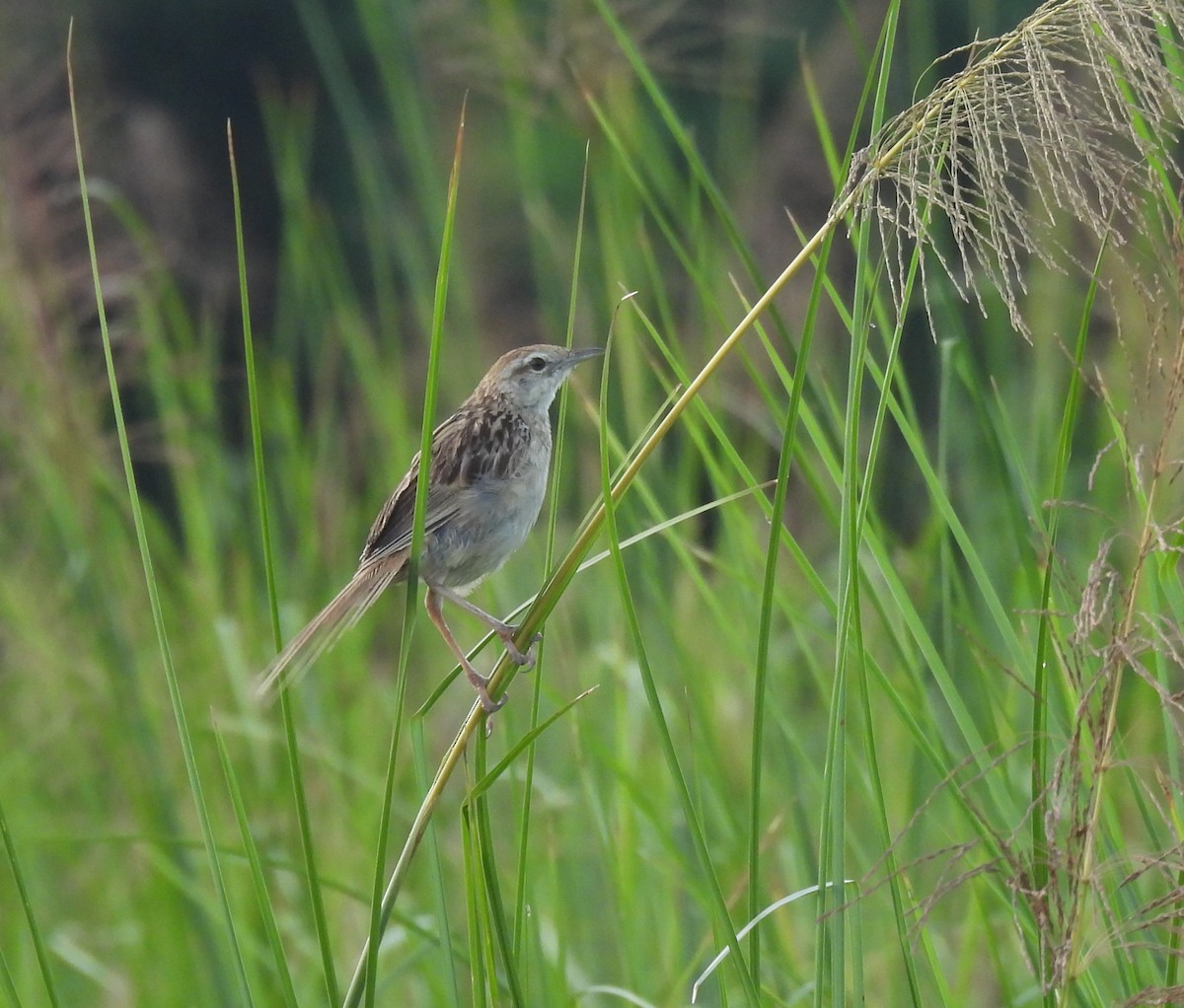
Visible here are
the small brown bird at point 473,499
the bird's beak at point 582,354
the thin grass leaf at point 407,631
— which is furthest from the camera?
the bird's beak at point 582,354

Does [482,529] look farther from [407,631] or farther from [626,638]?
[407,631]

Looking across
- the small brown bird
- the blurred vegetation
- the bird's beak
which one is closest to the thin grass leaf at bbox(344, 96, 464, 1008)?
the blurred vegetation

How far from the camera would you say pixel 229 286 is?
997 cm

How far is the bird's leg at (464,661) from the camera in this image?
161 cm

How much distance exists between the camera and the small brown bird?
2.27 m

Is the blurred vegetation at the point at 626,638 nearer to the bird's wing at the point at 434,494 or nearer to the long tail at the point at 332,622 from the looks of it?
the long tail at the point at 332,622

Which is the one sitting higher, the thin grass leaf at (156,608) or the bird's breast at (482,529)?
the thin grass leaf at (156,608)

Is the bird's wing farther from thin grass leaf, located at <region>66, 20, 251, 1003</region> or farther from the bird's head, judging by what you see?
thin grass leaf, located at <region>66, 20, 251, 1003</region>

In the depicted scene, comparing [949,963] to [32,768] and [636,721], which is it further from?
[32,768]

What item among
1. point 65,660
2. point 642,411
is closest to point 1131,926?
point 642,411

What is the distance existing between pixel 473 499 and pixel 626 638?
0.83 m

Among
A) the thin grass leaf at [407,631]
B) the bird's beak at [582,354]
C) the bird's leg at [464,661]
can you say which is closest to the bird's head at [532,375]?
the bird's beak at [582,354]

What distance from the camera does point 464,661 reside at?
1.86 metres

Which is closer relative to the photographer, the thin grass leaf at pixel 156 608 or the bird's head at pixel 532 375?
the thin grass leaf at pixel 156 608
